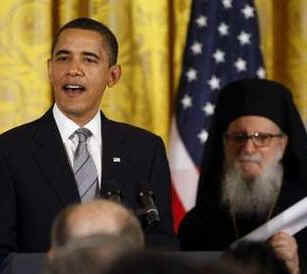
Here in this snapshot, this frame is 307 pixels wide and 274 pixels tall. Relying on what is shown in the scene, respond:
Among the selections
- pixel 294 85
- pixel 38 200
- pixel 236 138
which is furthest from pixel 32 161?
pixel 294 85

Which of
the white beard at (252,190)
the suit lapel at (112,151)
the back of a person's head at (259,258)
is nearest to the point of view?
the back of a person's head at (259,258)

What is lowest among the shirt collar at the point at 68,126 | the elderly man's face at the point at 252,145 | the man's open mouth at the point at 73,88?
the elderly man's face at the point at 252,145

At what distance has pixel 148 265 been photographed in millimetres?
1143

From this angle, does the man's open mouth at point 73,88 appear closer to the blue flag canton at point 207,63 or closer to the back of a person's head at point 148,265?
the blue flag canton at point 207,63

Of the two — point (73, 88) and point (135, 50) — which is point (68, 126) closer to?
point (73, 88)

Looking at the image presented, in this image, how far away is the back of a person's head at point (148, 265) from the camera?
44.9 inches

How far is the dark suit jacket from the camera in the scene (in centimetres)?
300

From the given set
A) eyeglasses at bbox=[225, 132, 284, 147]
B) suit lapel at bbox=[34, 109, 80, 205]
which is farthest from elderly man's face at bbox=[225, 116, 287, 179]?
suit lapel at bbox=[34, 109, 80, 205]

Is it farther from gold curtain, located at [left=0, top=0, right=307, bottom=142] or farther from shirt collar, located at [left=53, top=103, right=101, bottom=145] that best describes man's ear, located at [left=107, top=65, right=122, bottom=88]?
gold curtain, located at [left=0, top=0, right=307, bottom=142]

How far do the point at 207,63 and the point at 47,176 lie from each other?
1.66 metres

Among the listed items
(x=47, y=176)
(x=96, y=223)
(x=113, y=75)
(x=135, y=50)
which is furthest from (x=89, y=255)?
(x=135, y=50)

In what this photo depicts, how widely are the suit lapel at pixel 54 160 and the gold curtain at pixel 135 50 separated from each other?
1.29 m

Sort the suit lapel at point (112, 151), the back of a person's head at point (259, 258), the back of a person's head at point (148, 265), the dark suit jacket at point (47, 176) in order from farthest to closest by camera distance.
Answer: the suit lapel at point (112, 151) → the dark suit jacket at point (47, 176) → the back of a person's head at point (259, 258) → the back of a person's head at point (148, 265)

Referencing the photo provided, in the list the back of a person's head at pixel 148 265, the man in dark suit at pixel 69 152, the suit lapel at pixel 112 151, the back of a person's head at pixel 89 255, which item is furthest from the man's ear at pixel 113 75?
the back of a person's head at pixel 148 265
